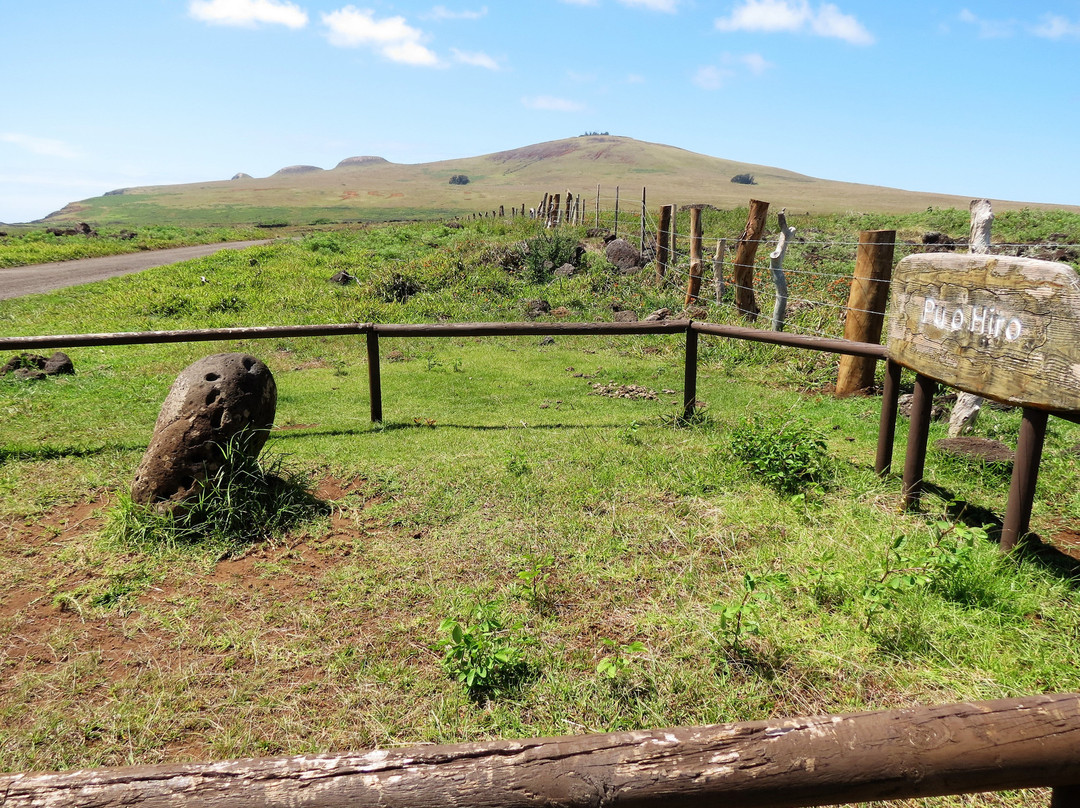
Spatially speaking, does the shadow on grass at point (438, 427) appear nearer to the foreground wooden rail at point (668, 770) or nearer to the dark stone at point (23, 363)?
the dark stone at point (23, 363)

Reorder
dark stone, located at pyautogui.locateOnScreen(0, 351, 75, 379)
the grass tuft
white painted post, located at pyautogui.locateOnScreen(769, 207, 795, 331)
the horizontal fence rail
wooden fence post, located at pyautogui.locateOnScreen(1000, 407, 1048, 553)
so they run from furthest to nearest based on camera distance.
A: 1. white painted post, located at pyautogui.locateOnScreen(769, 207, 795, 331)
2. dark stone, located at pyautogui.locateOnScreen(0, 351, 75, 379)
3. the horizontal fence rail
4. the grass tuft
5. wooden fence post, located at pyautogui.locateOnScreen(1000, 407, 1048, 553)

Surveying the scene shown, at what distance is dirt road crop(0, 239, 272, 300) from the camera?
16148 millimetres

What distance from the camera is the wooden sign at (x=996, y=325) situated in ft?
11.4

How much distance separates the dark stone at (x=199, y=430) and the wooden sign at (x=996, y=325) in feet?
15.6

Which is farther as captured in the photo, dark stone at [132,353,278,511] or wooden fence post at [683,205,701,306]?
wooden fence post at [683,205,701,306]

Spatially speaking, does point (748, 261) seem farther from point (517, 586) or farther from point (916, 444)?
point (517, 586)

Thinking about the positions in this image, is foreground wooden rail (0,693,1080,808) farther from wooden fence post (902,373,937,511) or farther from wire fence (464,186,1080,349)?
wire fence (464,186,1080,349)

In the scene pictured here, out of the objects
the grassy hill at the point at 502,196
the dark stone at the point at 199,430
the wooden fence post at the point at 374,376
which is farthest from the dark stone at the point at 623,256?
the grassy hill at the point at 502,196

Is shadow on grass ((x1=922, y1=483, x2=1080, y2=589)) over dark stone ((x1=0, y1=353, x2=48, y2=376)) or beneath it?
beneath

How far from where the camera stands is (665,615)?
3.86 metres

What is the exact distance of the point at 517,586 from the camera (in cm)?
421

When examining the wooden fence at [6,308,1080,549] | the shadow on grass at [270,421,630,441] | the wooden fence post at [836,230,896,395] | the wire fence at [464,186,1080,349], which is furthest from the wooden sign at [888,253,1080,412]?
the wooden fence post at [836,230,896,395]

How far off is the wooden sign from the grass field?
2.91 ft

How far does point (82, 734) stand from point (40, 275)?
19422 millimetres
